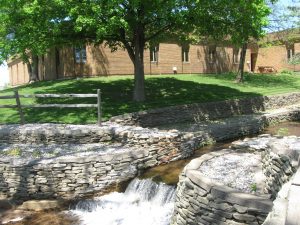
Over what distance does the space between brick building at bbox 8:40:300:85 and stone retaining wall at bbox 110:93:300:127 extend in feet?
21.4

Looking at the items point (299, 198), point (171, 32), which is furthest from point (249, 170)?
point (171, 32)

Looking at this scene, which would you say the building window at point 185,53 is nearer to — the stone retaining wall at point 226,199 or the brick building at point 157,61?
the brick building at point 157,61

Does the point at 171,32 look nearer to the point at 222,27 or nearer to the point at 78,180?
the point at 222,27

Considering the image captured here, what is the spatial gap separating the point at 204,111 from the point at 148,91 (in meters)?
4.71

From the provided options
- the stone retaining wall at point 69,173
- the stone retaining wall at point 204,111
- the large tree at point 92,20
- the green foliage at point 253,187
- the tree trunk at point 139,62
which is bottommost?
the stone retaining wall at point 69,173

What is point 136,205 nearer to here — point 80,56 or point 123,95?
point 123,95

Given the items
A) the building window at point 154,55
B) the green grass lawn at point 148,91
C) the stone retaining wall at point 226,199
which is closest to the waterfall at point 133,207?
the stone retaining wall at point 226,199

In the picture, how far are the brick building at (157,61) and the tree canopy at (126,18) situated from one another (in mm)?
5498

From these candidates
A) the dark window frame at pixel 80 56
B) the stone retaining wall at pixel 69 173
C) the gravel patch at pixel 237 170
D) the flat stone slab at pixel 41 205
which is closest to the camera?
the gravel patch at pixel 237 170

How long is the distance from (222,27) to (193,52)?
60.1 ft

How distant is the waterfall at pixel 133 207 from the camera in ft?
33.3

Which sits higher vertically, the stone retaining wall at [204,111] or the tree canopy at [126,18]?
the tree canopy at [126,18]

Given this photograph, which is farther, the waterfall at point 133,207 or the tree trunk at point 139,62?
the tree trunk at point 139,62

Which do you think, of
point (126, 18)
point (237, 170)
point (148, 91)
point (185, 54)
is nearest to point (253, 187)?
point (237, 170)
